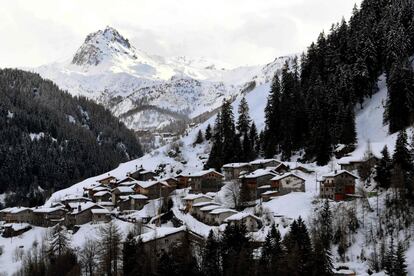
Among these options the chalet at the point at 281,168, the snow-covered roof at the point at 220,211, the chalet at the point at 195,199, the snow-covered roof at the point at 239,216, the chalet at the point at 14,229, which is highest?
the chalet at the point at 281,168

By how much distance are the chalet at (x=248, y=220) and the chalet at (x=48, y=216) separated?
48132 millimetres

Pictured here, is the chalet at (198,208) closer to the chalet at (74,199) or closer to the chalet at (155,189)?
the chalet at (155,189)

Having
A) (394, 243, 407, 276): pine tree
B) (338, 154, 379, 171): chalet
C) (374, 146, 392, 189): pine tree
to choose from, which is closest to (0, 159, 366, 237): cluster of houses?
(338, 154, 379, 171): chalet

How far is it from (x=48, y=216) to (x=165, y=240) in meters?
47.7

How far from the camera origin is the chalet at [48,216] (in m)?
121

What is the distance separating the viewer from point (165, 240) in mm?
82125

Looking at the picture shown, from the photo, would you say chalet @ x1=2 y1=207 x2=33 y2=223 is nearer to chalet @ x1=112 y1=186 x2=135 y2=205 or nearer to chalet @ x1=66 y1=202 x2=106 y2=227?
chalet @ x1=66 y1=202 x2=106 y2=227

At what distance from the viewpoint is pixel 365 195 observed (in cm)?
7994

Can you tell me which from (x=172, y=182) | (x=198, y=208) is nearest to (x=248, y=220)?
(x=198, y=208)

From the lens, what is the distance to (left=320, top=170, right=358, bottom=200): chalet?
84.8 meters

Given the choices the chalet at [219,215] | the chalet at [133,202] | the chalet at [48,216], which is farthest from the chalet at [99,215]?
the chalet at [219,215]

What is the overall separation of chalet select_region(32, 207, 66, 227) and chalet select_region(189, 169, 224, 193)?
27.3 m

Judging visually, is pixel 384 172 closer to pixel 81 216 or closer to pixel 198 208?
pixel 198 208

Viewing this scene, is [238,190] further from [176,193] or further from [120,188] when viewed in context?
[120,188]
